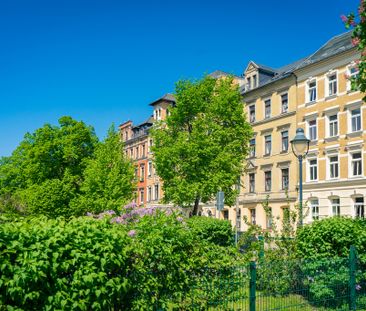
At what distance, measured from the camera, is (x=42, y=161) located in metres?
45.3

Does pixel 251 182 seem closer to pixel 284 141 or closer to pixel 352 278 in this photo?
pixel 284 141

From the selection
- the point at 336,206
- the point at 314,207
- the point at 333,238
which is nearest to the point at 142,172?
the point at 314,207

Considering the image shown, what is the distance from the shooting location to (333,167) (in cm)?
3506

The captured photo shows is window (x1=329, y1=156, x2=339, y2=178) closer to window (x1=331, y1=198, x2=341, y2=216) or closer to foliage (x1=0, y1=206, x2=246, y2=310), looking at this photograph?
window (x1=331, y1=198, x2=341, y2=216)

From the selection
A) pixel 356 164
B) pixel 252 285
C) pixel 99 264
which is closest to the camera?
pixel 99 264

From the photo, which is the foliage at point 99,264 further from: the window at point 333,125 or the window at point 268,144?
the window at point 268,144

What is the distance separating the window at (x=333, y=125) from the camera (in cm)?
3522

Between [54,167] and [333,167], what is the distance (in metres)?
27.5

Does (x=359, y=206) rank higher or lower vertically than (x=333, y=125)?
lower

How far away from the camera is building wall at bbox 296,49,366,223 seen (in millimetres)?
32938

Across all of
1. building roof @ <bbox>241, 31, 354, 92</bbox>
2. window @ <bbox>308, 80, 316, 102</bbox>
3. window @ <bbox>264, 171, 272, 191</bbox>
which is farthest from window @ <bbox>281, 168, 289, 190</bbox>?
building roof @ <bbox>241, 31, 354, 92</bbox>

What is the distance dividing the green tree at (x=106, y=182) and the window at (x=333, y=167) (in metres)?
17.3

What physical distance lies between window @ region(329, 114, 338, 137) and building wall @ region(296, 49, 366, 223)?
6.8 inches

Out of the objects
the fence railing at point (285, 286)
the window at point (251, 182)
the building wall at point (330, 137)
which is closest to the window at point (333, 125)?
the building wall at point (330, 137)
